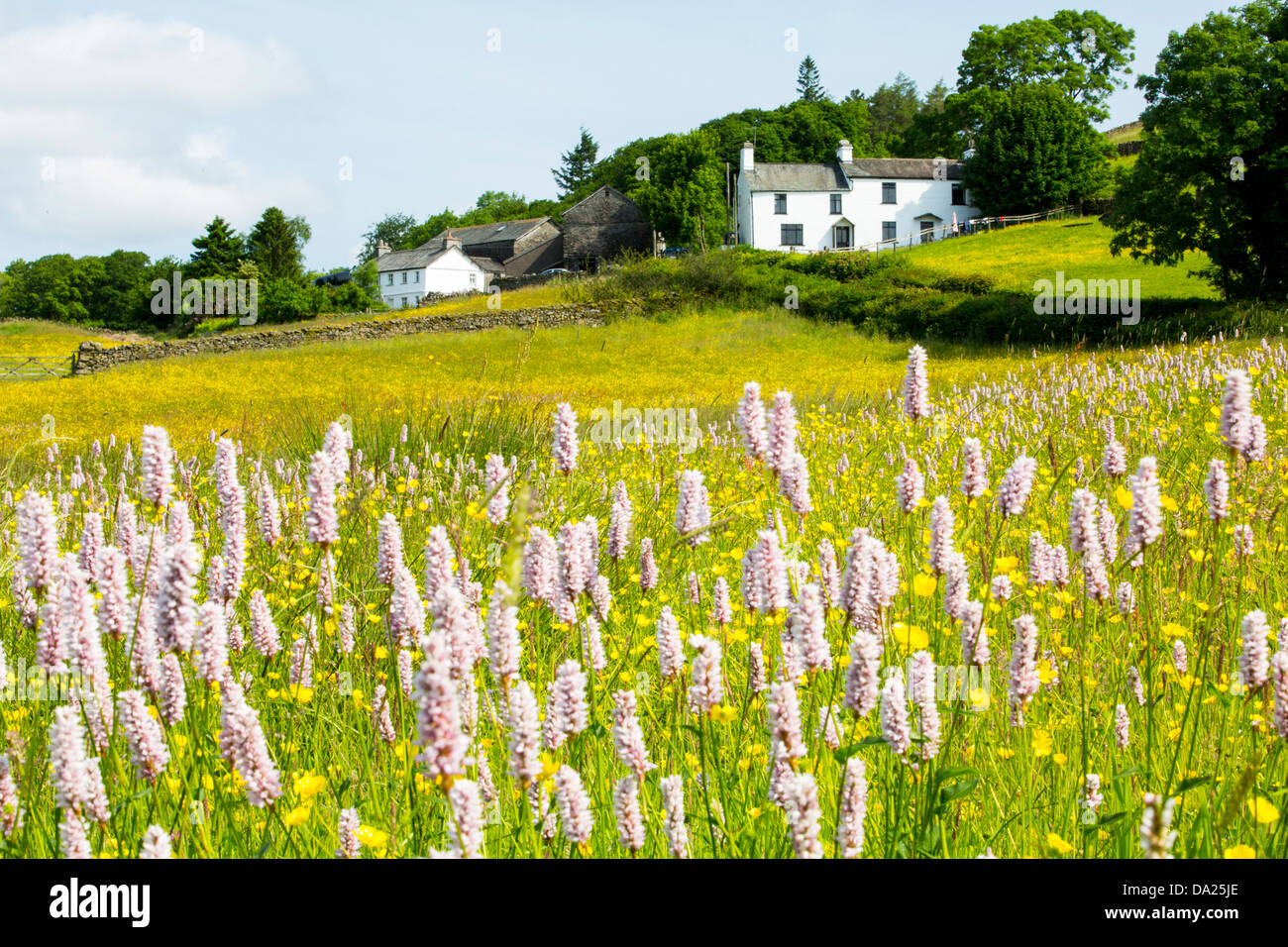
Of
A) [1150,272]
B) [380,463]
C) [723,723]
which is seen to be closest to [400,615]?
[723,723]

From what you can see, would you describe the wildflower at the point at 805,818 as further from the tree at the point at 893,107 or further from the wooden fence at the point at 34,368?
the tree at the point at 893,107

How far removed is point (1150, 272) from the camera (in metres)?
39.6

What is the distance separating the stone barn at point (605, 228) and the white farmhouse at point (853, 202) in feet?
27.9

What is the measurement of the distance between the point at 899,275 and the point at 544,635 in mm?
35316

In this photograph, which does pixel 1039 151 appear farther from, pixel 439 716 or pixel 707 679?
pixel 439 716

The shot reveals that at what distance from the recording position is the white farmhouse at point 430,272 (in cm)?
8850

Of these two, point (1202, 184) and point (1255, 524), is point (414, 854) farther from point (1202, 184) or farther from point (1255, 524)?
point (1202, 184)

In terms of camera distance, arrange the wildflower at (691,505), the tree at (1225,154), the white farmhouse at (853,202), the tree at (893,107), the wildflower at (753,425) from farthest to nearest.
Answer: the tree at (893,107)
the white farmhouse at (853,202)
the tree at (1225,154)
the wildflower at (691,505)
the wildflower at (753,425)

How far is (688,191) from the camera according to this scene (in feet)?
Result: 220

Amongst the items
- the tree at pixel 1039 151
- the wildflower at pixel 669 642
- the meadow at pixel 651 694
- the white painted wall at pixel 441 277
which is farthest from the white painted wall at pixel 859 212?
the wildflower at pixel 669 642

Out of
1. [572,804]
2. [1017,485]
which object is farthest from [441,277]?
[572,804]

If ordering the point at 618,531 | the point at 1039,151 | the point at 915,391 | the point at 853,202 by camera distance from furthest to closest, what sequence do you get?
1. the point at 853,202
2. the point at 1039,151
3. the point at 915,391
4. the point at 618,531

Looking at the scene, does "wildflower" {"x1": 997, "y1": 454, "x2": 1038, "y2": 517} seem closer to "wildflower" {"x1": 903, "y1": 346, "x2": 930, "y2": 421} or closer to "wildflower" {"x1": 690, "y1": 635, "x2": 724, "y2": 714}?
"wildflower" {"x1": 903, "y1": 346, "x2": 930, "y2": 421}

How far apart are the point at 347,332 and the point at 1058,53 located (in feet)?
209
